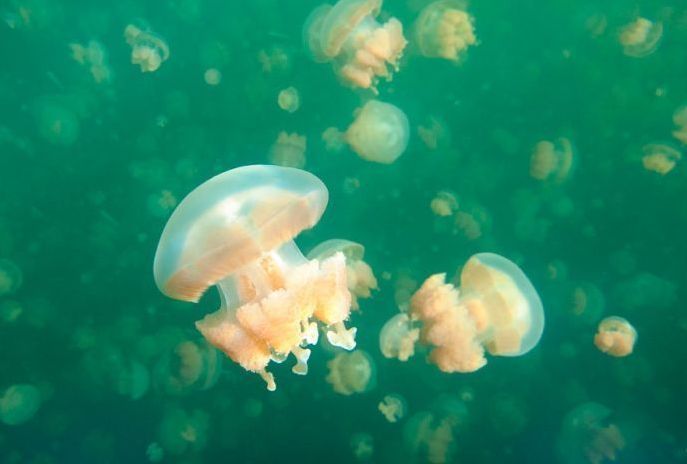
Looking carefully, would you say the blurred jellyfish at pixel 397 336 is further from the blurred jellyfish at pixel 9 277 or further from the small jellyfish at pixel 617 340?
the blurred jellyfish at pixel 9 277

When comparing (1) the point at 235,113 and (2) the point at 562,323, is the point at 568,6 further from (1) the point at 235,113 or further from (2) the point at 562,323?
(1) the point at 235,113

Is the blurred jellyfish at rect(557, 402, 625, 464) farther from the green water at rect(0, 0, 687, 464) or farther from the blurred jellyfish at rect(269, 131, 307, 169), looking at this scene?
the blurred jellyfish at rect(269, 131, 307, 169)

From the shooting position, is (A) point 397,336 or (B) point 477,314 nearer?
(B) point 477,314

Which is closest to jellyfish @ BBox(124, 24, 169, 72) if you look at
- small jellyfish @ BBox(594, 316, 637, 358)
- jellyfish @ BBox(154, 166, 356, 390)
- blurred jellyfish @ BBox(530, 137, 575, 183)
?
jellyfish @ BBox(154, 166, 356, 390)

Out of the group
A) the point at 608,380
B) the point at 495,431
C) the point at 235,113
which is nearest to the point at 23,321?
the point at 235,113

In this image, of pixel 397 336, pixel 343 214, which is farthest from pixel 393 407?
pixel 343 214

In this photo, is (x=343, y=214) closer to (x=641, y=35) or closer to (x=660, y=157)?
(x=660, y=157)

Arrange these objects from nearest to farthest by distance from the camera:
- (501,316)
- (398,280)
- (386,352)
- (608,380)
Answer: (501,316) < (386,352) < (398,280) < (608,380)
